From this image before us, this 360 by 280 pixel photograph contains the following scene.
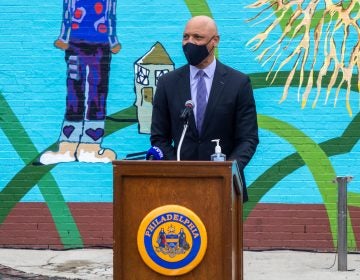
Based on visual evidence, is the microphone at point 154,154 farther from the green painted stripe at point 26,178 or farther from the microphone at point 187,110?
the green painted stripe at point 26,178

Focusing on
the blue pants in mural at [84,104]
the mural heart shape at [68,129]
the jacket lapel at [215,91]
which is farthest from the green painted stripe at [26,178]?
the jacket lapel at [215,91]

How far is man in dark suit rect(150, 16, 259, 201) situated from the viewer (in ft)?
16.9

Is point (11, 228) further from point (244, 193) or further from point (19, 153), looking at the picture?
point (244, 193)

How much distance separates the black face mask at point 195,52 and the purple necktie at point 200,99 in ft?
0.45

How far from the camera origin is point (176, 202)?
436 centimetres

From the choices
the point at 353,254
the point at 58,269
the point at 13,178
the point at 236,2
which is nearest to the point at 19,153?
the point at 13,178

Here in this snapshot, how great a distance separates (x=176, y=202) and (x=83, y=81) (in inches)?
210

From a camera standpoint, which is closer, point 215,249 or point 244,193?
point 215,249

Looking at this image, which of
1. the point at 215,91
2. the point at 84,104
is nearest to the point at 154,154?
the point at 215,91

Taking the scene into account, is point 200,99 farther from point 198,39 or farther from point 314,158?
point 314,158

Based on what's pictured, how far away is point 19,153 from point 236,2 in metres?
3.06

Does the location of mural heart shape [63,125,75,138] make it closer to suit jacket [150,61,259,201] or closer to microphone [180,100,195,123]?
suit jacket [150,61,259,201]

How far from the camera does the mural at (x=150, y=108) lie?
9242 mm

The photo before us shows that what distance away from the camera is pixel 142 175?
437 centimetres
